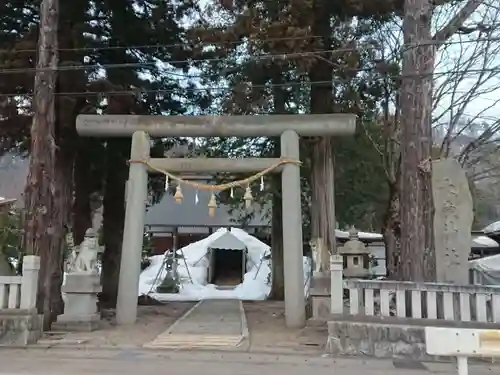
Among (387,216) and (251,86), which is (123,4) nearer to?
(251,86)

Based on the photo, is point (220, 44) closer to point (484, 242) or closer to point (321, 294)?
point (321, 294)

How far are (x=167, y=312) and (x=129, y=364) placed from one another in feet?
22.3

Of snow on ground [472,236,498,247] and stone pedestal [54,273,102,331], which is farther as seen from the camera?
snow on ground [472,236,498,247]

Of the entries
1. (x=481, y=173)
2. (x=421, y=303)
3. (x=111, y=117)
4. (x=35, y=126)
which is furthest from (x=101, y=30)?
(x=481, y=173)

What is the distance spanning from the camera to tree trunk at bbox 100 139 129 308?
15.0 m

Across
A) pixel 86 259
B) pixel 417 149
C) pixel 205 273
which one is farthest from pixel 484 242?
pixel 86 259

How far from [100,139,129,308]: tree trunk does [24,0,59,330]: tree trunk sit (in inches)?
196

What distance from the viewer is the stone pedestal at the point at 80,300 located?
396 inches

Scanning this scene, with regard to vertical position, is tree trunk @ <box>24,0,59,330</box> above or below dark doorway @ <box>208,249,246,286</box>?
above

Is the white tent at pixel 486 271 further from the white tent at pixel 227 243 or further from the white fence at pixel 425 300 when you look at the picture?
the white tent at pixel 227 243

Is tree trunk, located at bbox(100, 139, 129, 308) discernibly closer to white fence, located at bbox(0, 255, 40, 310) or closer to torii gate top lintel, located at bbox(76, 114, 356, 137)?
torii gate top lintel, located at bbox(76, 114, 356, 137)

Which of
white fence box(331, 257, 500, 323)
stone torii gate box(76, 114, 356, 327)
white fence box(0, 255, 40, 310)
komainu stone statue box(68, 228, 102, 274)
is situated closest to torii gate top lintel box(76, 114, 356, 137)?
stone torii gate box(76, 114, 356, 327)

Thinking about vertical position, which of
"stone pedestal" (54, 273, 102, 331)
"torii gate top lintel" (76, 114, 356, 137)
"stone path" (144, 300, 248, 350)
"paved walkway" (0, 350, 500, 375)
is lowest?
"paved walkway" (0, 350, 500, 375)

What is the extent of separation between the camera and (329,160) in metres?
13.9
